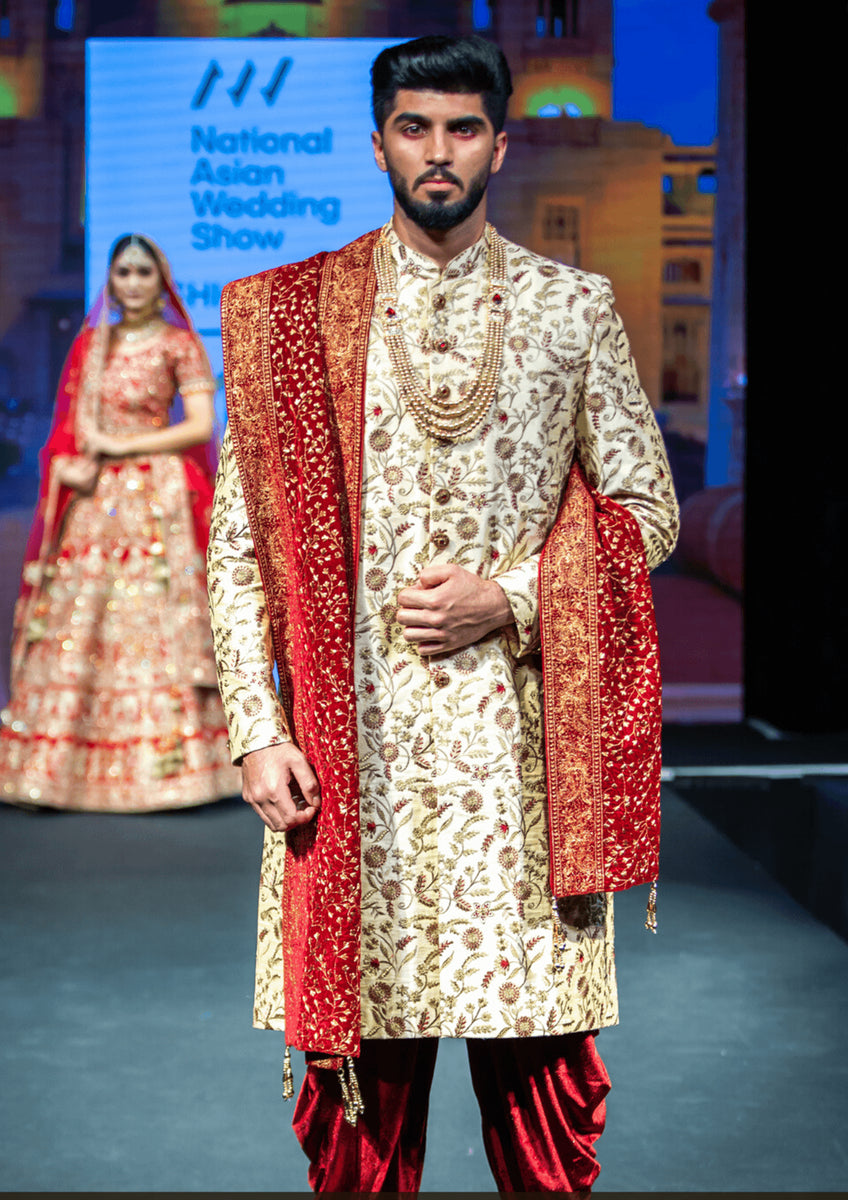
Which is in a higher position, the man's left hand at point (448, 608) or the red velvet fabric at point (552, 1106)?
the man's left hand at point (448, 608)

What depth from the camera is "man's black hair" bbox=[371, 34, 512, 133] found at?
1444 mm

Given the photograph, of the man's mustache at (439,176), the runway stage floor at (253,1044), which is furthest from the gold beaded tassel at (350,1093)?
the man's mustache at (439,176)

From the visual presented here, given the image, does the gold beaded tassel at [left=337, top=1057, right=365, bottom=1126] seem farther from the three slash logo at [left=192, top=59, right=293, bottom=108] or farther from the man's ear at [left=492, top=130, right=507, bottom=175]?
the three slash logo at [left=192, top=59, right=293, bottom=108]

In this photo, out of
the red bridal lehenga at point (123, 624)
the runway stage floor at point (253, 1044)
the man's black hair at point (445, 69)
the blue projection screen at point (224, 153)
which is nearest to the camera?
the man's black hair at point (445, 69)

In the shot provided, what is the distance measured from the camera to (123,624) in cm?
459

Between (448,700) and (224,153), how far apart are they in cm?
429

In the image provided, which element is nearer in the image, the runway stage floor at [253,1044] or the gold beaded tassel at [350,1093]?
the gold beaded tassel at [350,1093]

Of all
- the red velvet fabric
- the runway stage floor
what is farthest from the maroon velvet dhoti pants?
the runway stage floor

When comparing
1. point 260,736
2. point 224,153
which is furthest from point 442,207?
point 224,153

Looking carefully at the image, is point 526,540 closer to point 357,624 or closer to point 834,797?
point 357,624

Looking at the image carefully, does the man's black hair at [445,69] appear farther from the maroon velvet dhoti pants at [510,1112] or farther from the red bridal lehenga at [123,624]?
the red bridal lehenga at [123,624]

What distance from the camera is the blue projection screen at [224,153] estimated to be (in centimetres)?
535

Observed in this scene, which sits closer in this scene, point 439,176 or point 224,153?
point 439,176

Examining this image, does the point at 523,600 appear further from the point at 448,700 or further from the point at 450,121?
the point at 450,121
